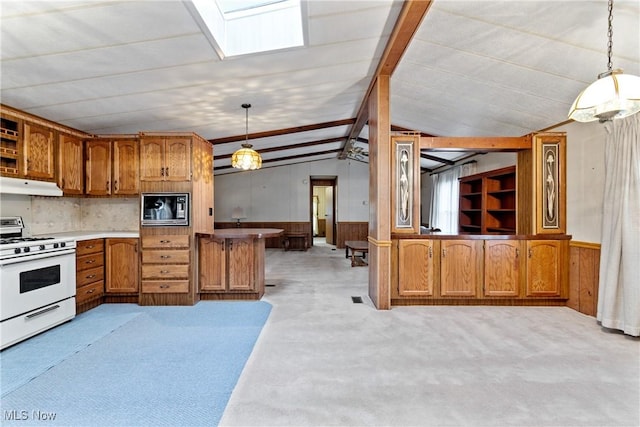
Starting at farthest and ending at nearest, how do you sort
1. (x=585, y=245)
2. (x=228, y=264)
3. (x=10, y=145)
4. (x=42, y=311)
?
(x=228, y=264)
(x=585, y=245)
(x=10, y=145)
(x=42, y=311)

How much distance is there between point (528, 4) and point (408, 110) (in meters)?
2.74

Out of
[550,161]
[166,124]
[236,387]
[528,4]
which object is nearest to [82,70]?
[166,124]

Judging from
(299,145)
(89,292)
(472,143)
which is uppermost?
(299,145)

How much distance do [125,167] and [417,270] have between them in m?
4.00

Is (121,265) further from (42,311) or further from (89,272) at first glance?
(42,311)

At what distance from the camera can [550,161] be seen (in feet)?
12.9

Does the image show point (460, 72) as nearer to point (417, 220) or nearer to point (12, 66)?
point (417, 220)

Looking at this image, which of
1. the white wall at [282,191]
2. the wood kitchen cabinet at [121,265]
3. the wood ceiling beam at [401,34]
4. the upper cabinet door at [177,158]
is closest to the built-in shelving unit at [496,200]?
the wood ceiling beam at [401,34]

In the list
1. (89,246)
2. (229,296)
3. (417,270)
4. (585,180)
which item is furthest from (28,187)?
(585,180)

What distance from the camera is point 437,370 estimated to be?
2.27 m

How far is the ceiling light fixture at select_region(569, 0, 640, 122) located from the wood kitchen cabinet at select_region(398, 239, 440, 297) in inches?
85.3

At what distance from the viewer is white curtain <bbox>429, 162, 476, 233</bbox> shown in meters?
7.04

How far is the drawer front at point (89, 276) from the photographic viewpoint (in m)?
3.52

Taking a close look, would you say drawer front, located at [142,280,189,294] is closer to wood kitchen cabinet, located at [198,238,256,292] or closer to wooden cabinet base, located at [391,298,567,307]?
wood kitchen cabinet, located at [198,238,256,292]
